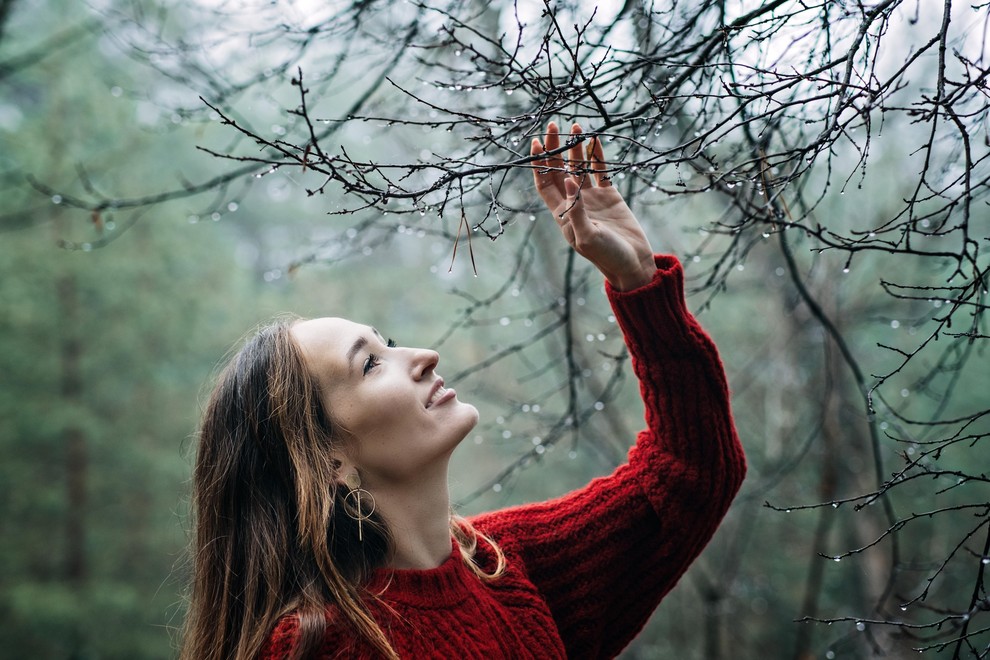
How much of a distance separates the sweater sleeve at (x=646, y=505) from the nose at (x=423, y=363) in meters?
0.43

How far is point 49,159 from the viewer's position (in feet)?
24.0

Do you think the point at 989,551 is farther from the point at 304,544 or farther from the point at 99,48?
Answer: the point at 99,48

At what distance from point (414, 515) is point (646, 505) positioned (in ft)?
1.80

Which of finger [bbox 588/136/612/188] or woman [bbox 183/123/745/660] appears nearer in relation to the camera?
finger [bbox 588/136/612/188]

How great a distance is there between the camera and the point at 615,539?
70.8 inches

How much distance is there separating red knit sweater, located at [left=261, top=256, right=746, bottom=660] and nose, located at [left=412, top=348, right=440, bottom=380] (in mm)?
413

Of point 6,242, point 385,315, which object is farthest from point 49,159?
point 385,315

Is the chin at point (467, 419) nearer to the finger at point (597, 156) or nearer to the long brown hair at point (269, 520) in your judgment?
the long brown hair at point (269, 520)

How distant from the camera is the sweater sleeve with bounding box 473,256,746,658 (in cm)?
171

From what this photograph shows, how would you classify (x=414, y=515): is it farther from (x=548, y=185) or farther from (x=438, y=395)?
(x=548, y=185)

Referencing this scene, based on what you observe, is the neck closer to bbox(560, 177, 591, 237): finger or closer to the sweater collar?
the sweater collar

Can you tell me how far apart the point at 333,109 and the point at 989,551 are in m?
10.4

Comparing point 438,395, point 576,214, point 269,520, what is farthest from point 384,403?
point 576,214

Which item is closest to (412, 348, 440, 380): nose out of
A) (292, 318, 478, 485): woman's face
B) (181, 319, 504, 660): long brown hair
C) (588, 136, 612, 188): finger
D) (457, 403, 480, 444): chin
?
(292, 318, 478, 485): woman's face
